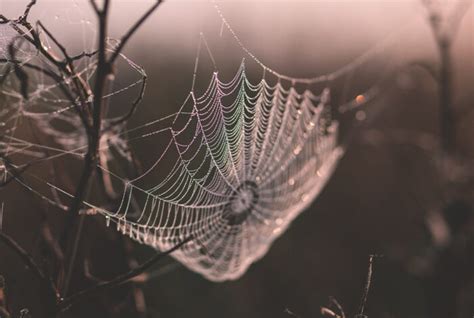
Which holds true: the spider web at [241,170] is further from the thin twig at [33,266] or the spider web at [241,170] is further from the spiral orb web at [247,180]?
the thin twig at [33,266]

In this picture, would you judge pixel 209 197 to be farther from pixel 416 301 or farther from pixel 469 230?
pixel 416 301

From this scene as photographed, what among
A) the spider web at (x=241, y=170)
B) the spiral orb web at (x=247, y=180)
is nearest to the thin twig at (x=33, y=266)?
the spider web at (x=241, y=170)

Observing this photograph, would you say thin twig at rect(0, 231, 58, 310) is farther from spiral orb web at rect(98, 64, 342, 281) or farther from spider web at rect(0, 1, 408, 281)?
spiral orb web at rect(98, 64, 342, 281)

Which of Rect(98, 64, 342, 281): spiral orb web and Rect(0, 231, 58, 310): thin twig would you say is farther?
Rect(98, 64, 342, 281): spiral orb web

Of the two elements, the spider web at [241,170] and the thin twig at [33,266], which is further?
the spider web at [241,170]

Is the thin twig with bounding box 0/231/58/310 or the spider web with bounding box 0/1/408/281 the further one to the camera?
the spider web with bounding box 0/1/408/281

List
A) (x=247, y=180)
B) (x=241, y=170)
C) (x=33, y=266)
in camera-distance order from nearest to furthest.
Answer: (x=33, y=266) < (x=241, y=170) < (x=247, y=180)

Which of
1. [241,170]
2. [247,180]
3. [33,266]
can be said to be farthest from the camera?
[247,180]

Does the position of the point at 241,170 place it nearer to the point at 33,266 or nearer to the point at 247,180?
the point at 247,180

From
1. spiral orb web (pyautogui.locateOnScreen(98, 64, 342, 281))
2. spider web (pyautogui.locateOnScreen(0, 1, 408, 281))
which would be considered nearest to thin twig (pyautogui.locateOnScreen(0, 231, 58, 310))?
spider web (pyautogui.locateOnScreen(0, 1, 408, 281))

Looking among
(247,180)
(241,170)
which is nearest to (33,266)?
(241,170)

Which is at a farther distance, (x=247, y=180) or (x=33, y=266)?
(x=247, y=180)
